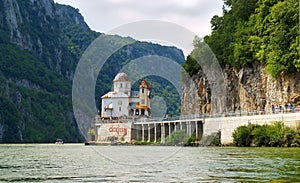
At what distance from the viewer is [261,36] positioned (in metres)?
60.5

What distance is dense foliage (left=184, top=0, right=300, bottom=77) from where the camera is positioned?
5150 cm

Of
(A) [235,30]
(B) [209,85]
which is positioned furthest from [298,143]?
(B) [209,85]

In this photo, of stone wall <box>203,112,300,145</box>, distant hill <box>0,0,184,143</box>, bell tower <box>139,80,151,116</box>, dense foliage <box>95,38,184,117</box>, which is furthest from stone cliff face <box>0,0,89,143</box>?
stone wall <box>203,112,300,145</box>

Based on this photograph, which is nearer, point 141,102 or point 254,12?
point 254,12

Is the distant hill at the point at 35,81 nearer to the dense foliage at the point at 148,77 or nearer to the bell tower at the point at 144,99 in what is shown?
the dense foliage at the point at 148,77

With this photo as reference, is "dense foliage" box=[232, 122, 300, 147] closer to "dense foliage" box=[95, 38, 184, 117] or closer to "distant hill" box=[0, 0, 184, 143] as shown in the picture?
"dense foliage" box=[95, 38, 184, 117]

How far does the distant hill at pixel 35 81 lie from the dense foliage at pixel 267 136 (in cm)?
7943

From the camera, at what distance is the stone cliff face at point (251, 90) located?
52656mm

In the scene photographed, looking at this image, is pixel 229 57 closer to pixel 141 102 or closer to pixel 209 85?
pixel 209 85

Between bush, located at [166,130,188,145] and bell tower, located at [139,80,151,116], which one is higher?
bell tower, located at [139,80,151,116]

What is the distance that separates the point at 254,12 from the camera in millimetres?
68125

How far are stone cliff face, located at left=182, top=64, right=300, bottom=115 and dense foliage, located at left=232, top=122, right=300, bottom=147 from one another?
21.3ft

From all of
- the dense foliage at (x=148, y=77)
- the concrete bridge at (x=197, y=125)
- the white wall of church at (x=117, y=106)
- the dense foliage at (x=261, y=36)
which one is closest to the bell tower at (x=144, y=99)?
the white wall of church at (x=117, y=106)

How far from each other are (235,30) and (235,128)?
22892 millimetres
